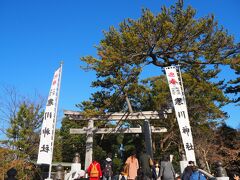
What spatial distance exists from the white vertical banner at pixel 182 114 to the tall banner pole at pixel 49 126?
4764mm

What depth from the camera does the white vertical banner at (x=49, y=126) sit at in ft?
28.7

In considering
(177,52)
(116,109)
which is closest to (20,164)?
(116,109)

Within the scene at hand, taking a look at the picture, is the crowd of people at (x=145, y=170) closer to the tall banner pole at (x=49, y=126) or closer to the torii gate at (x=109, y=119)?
the tall banner pole at (x=49, y=126)

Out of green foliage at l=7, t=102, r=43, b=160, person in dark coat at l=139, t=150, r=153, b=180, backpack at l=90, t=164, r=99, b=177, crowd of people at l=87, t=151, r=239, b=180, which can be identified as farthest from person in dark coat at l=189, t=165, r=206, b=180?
green foliage at l=7, t=102, r=43, b=160

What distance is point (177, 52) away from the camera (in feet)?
45.2

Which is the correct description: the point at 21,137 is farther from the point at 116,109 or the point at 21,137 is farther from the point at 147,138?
the point at 147,138

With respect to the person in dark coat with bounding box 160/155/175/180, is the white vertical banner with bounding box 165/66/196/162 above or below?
above

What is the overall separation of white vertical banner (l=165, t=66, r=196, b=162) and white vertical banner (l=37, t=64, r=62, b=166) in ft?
15.7

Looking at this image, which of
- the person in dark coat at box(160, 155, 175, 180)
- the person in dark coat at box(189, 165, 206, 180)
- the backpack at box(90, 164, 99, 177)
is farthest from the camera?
the backpack at box(90, 164, 99, 177)

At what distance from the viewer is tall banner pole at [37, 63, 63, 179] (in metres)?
8.75

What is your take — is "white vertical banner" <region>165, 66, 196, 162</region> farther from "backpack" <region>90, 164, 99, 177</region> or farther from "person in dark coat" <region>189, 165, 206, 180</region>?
"backpack" <region>90, 164, 99, 177</region>

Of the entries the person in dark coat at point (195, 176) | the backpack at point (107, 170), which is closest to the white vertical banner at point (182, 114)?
the person in dark coat at point (195, 176)

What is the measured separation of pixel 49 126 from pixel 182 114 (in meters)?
5.15

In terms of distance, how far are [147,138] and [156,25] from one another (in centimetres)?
604
